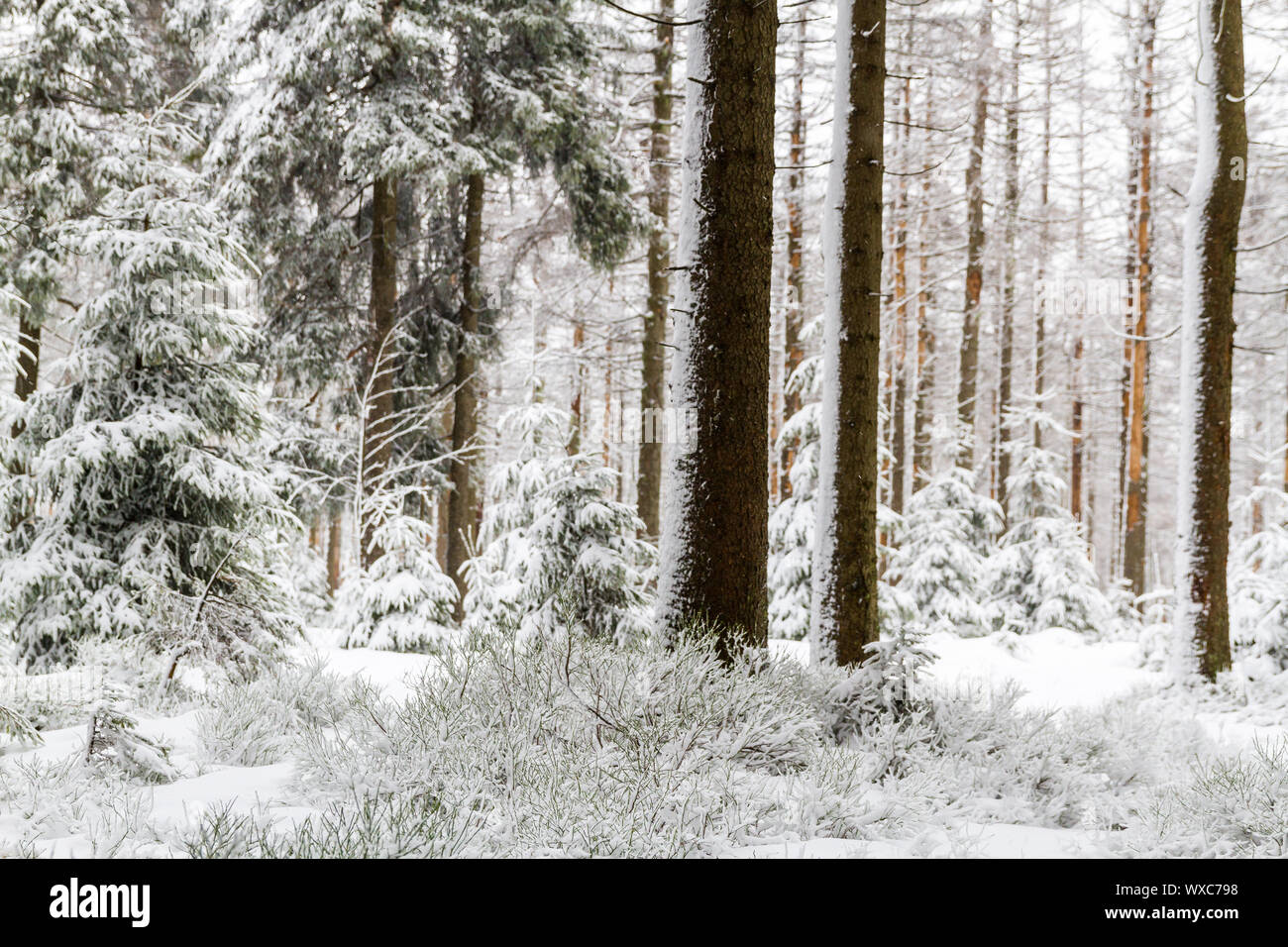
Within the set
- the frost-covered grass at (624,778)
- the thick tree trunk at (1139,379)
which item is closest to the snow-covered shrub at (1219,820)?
the frost-covered grass at (624,778)

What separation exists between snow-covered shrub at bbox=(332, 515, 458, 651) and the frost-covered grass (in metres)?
5.24

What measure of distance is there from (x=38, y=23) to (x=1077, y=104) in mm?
17837

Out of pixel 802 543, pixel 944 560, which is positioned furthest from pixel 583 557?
pixel 944 560

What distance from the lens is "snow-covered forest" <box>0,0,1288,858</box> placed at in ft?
10.7

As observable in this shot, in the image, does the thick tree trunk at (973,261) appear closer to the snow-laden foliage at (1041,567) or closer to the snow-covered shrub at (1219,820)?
the snow-laden foliage at (1041,567)

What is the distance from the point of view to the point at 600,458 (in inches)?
376

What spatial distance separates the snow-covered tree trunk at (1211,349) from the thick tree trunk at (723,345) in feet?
18.9

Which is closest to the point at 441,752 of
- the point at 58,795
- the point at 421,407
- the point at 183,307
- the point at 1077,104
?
the point at 58,795

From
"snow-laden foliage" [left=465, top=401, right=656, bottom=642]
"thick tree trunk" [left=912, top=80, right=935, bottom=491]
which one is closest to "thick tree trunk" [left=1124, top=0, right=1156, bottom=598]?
"thick tree trunk" [left=912, top=80, right=935, bottom=491]

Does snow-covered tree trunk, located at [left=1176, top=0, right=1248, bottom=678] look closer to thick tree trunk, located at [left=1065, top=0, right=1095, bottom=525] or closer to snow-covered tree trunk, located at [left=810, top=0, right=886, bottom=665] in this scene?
snow-covered tree trunk, located at [left=810, top=0, right=886, bottom=665]

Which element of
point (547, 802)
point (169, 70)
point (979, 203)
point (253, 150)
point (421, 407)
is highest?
point (169, 70)

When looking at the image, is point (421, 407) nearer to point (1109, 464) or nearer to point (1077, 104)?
point (1077, 104)
